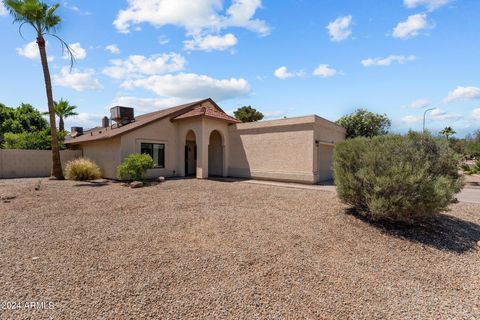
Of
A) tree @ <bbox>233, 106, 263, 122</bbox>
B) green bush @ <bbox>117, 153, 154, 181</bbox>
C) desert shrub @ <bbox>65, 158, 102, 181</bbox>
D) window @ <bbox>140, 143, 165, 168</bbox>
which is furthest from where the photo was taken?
tree @ <bbox>233, 106, 263, 122</bbox>

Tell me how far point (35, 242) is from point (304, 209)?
25.0 ft

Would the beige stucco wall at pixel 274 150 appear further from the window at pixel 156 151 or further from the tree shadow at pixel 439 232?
the tree shadow at pixel 439 232

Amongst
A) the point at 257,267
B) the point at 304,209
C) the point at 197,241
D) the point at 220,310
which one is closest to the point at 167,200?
the point at 197,241

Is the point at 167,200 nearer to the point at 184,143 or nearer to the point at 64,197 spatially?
the point at 64,197

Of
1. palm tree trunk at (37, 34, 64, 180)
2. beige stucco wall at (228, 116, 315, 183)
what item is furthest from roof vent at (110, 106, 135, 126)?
beige stucco wall at (228, 116, 315, 183)

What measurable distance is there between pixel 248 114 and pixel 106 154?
2237 centimetres

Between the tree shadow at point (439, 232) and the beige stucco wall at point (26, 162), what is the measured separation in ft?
77.8

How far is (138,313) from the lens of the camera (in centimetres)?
325

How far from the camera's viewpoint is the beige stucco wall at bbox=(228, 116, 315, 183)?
14625mm

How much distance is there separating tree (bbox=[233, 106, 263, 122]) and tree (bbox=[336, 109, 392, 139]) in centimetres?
1198

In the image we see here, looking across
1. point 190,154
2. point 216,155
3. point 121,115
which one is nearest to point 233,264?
point 216,155

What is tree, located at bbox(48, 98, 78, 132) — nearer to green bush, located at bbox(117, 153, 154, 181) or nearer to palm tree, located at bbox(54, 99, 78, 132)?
palm tree, located at bbox(54, 99, 78, 132)

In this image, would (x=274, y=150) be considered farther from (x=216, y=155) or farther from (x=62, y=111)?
(x=62, y=111)

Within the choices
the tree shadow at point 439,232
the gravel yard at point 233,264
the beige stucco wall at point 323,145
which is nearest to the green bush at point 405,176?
the tree shadow at point 439,232
